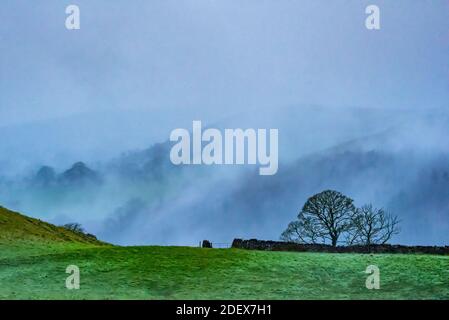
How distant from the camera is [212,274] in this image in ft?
78.9

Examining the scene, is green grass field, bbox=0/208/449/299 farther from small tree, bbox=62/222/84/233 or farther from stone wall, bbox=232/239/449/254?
small tree, bbox=62/222/84/233

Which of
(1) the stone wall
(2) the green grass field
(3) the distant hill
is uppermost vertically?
(3) the distant hill

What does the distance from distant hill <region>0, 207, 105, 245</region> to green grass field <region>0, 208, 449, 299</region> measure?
4237 millimetres

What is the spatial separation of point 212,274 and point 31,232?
15.9 meters

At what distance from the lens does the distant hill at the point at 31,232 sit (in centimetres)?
3431

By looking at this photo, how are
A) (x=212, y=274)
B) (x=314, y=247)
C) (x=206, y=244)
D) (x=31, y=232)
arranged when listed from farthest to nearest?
(x=31, y=232) → (x=314, y=247) → (x=206, y=244) → (x=212, y=274)

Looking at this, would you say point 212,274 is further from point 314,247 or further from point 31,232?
point 31,232

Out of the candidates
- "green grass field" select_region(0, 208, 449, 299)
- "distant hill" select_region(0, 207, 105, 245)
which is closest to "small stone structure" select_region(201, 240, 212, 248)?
"green grass field" select_region(0, 208, 449, 299)

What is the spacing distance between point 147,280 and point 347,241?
538 inches

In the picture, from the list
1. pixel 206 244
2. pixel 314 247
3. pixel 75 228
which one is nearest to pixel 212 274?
pixel 206 244

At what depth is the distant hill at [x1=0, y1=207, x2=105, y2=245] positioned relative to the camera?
34.3 meters

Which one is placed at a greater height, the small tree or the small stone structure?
the small tree
